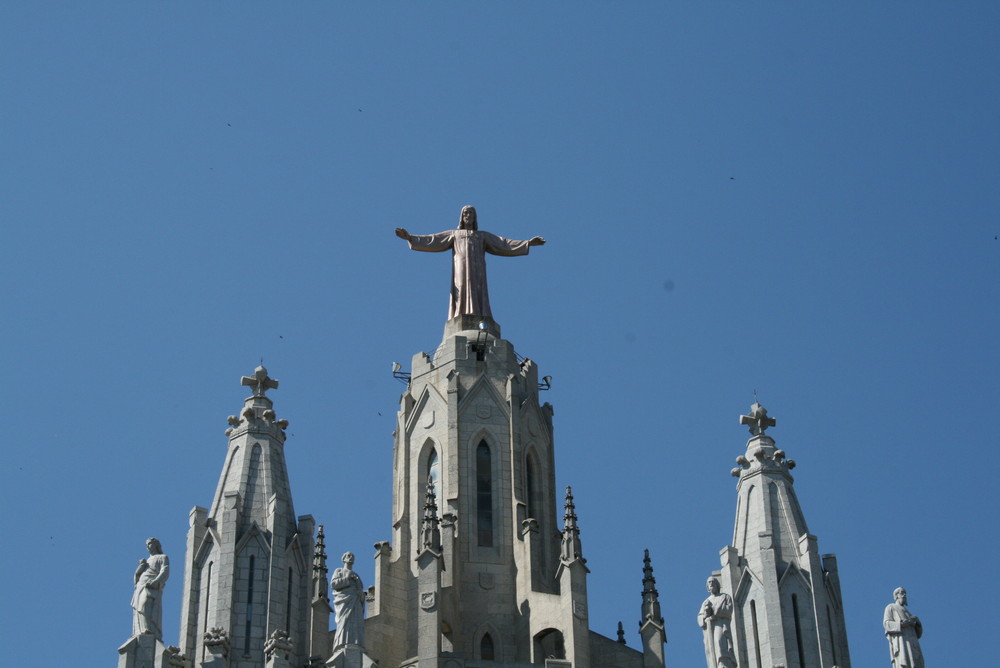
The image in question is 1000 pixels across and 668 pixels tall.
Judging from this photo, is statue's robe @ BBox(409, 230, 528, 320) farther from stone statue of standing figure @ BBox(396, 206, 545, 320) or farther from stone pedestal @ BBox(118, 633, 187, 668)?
stone pedestal @ BBox(118, 633, 187, 668)

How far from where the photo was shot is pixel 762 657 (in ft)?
162

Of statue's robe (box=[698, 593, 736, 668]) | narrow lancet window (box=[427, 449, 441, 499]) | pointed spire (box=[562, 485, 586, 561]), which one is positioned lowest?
statue's robe (box=[698, 593, 736, 668])

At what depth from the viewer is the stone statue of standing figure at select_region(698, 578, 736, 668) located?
157 ft

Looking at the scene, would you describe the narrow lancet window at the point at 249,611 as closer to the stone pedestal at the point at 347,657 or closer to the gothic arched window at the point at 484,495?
the stone pedestal at the point at 347,657

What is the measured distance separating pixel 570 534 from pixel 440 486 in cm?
445

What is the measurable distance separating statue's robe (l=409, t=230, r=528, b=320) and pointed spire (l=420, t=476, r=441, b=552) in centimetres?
762

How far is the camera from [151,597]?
1788 inches

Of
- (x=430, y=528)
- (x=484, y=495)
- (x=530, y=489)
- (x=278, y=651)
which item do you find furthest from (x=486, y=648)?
(x=278, y=651)

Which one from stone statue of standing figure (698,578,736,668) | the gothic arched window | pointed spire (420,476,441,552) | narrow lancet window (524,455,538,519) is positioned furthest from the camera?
narrow lancet window (524,455,538,519)

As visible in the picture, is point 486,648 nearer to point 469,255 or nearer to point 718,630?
point 718,630

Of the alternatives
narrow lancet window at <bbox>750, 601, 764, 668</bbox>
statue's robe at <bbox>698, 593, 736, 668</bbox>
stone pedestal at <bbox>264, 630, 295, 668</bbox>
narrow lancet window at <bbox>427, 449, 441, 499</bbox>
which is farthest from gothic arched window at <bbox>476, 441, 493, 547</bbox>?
stone pedestal at <bbox>264, 630, 295, 668</bbox>

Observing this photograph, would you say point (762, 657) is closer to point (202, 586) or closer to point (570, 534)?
point (570, 534)

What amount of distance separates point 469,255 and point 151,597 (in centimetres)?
1902

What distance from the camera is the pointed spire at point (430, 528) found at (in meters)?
53.0
